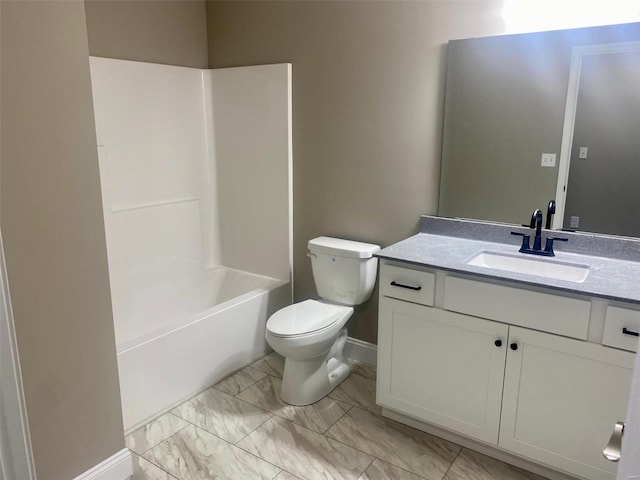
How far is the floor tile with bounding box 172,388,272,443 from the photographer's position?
2.32 meters

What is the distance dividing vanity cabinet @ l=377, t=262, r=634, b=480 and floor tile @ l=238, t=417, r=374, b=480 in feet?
1.08

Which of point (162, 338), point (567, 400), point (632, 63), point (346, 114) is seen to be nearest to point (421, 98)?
point (346, 114)

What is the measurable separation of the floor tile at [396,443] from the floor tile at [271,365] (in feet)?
1.93

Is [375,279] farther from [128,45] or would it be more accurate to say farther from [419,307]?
[128,45]

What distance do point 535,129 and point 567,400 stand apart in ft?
3.88

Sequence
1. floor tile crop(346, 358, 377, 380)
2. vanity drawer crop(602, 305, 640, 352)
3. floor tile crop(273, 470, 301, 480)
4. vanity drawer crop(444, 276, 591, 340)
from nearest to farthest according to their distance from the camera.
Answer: vanity drawer crop(602, 305, 640, 352) → vanity drawer crop(444, 276, 591, 340) → floor tile crop(273, 470, 301, 480) → floor tile crop(346, 358, 377, 380)

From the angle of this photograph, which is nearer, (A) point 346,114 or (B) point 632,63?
(B) point 632,63

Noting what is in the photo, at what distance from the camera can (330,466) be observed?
2.09m

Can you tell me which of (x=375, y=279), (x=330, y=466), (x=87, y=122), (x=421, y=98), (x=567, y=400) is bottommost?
(x=330, y=466)

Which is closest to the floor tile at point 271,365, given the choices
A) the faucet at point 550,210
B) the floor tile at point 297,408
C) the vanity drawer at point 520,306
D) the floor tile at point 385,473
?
the floor tile at point 297,408

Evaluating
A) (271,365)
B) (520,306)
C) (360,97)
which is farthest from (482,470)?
(360,97)

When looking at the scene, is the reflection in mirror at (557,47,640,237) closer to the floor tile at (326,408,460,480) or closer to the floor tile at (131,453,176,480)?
the floor tile at (326,408,460,480)

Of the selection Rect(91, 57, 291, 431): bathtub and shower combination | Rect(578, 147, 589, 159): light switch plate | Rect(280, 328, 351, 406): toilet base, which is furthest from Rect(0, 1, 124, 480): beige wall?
Rect(578, 147, 589, 159): light switch plate

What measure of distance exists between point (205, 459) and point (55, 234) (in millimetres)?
1149
